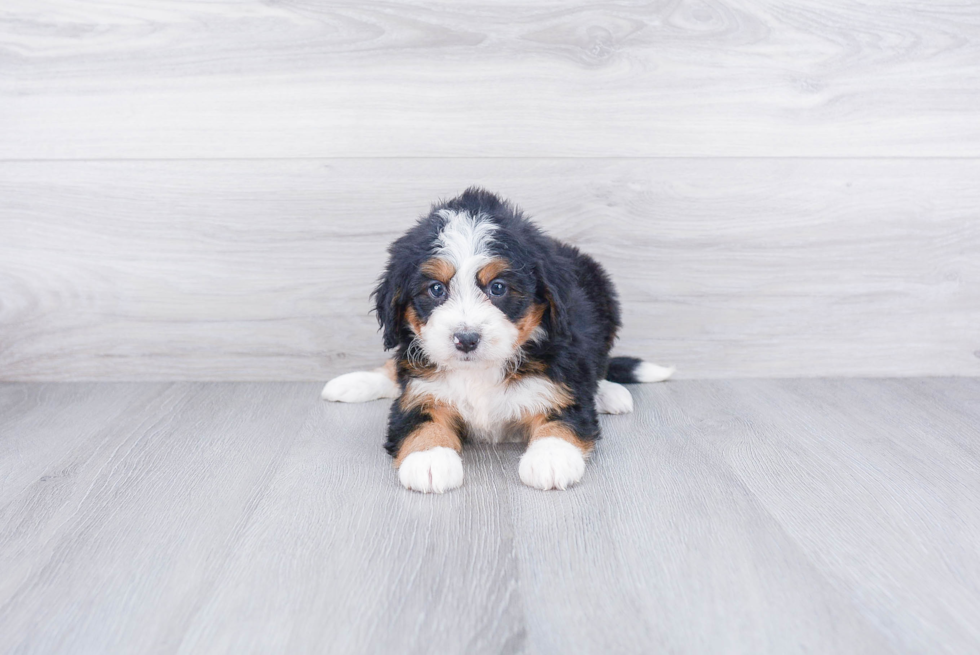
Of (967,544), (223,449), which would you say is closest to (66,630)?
(223,449)

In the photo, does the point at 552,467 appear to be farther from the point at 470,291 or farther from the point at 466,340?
the point at 470,291

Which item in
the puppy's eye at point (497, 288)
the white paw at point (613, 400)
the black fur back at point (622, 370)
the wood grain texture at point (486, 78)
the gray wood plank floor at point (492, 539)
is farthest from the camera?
the black fur back at point (622, 370)

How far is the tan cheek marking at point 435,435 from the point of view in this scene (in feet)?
6.04

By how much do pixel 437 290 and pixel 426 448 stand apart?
39 centimetres

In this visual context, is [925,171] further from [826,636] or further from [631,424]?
[826,636]

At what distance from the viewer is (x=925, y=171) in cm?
262

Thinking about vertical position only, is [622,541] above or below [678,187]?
below

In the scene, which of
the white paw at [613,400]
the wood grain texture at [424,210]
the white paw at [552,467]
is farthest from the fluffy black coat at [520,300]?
the wood grain texture at [424,210]

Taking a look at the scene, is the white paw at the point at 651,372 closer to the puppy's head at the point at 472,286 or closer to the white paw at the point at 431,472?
the puppy's head at the point at 472,286

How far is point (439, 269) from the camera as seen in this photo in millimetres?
1813

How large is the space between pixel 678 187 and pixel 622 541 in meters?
1.52

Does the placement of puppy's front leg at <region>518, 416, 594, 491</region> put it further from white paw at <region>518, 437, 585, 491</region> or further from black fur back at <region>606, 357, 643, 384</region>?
black fur back at <region>606, 357, 643, 384</region>

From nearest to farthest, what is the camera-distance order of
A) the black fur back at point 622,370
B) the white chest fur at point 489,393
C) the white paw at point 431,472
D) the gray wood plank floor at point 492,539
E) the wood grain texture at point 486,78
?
the gray wood plank floor at point 492,539, the white paw at point 431,472, the white chest fur at point 489,393, the wood grain texture at point 486,78, the black fur back at point 622,370

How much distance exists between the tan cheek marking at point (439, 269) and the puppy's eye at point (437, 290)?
0.01 m
